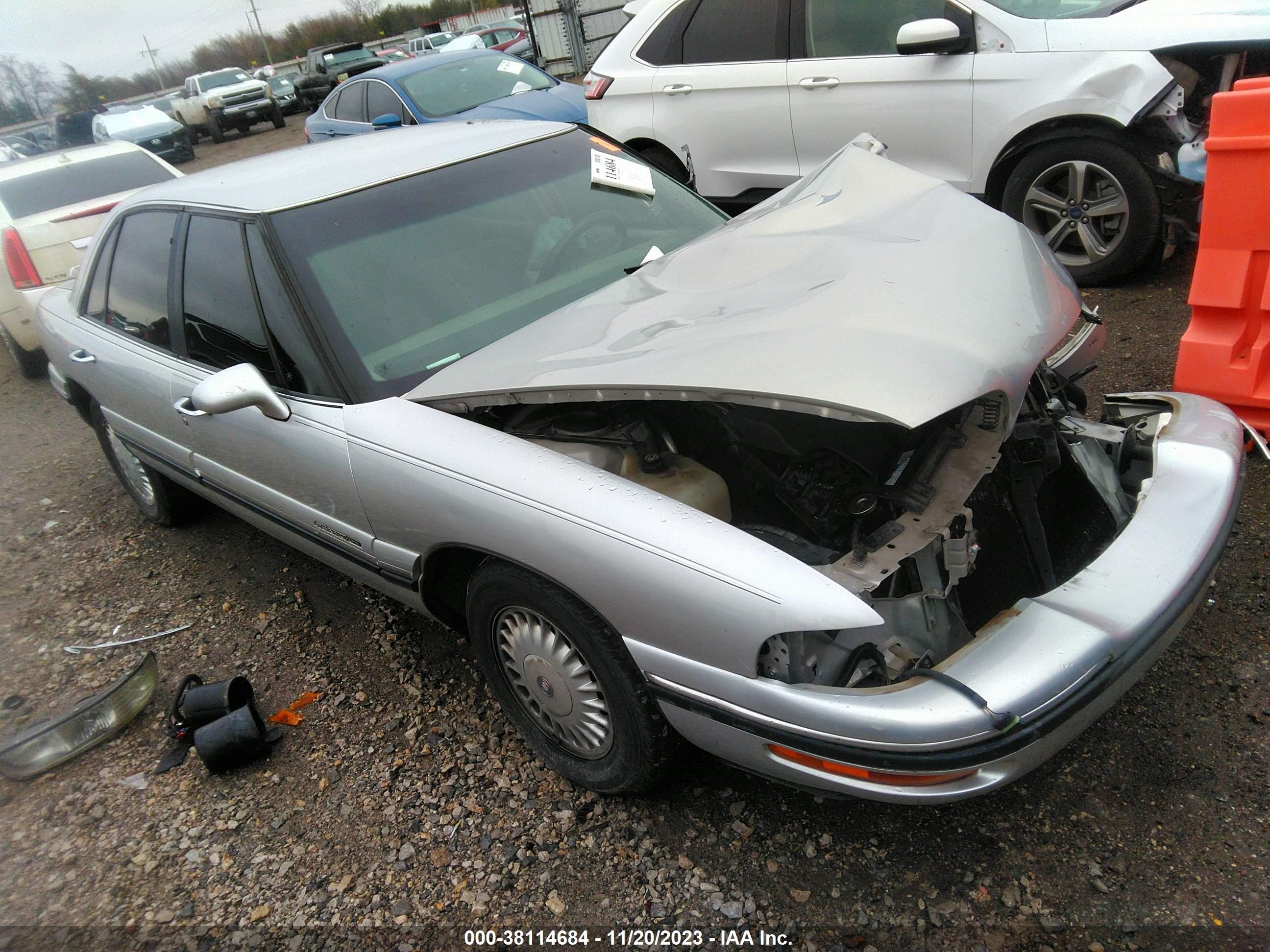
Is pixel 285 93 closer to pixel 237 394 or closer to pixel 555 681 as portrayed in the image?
pixel 237 394

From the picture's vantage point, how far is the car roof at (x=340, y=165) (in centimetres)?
285

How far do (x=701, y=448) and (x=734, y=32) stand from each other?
4032 mm

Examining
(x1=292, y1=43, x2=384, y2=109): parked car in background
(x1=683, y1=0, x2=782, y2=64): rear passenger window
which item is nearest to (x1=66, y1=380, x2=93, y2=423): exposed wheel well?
(x1=683, y1=0, x2=782, y2=64): rear passenger window

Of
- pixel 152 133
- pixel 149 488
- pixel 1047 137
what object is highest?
pixel 1047 137

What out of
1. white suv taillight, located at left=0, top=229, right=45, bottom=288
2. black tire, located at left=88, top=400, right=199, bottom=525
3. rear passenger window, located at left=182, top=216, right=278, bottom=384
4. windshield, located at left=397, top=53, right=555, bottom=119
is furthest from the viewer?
windshield, located at left=397, top=53, right=555, bottom=119

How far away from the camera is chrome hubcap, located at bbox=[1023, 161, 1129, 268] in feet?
14.5

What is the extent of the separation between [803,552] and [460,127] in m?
2.28

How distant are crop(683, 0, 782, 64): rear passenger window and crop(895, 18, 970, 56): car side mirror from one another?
902mm

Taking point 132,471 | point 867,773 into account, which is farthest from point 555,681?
point 132,471

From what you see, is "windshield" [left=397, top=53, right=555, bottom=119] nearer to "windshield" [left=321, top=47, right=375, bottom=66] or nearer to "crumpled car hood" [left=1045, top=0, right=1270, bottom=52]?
"crumpled car hood" [left=1045, top=0, right=1270, bottom=52]

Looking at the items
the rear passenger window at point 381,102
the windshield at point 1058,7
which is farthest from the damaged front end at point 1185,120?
the rear passenger window at point 381,102

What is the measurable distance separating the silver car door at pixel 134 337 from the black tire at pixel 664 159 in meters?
3.29

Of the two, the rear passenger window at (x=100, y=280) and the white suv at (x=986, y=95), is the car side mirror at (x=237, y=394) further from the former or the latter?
the white suv at (x=986, y=95)

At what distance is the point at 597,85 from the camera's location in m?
6.05
